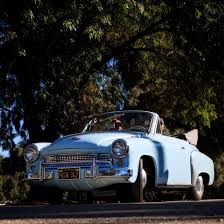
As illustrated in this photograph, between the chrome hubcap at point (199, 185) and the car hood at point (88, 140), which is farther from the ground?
the car hood at point (88, 140)

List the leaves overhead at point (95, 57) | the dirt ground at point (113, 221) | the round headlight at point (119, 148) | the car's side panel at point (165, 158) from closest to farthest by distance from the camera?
the dirt ground at point (113, 221), the round headlight at point (119, 148), the car's side panel at point (165, 158), the leaves overhead at point (95, 57)

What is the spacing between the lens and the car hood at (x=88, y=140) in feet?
32.2

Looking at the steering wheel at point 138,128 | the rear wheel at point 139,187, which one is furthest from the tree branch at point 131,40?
the rear wheel at point 139,187

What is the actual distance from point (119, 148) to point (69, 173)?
86 centimetres

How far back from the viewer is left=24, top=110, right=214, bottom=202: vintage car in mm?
9625

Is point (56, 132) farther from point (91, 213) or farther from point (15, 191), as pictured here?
point (91, 213)

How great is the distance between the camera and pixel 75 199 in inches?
458

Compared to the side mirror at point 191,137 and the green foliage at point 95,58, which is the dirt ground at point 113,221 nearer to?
the side mirror at point 191,137

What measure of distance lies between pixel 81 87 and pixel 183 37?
3233mm

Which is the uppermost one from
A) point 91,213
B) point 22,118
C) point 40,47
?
point 40,47

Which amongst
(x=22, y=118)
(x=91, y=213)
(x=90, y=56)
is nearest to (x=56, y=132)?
(x=22, y=118)

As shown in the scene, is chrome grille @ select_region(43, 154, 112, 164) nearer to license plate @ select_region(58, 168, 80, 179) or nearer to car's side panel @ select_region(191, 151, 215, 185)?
license plate @ select_region(58, 168, 80, 179)

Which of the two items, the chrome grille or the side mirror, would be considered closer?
the chrome grille

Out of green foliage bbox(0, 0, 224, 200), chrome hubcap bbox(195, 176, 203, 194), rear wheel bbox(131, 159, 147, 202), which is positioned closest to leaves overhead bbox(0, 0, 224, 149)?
green foliage bbox(0, 0, 224, 200)
